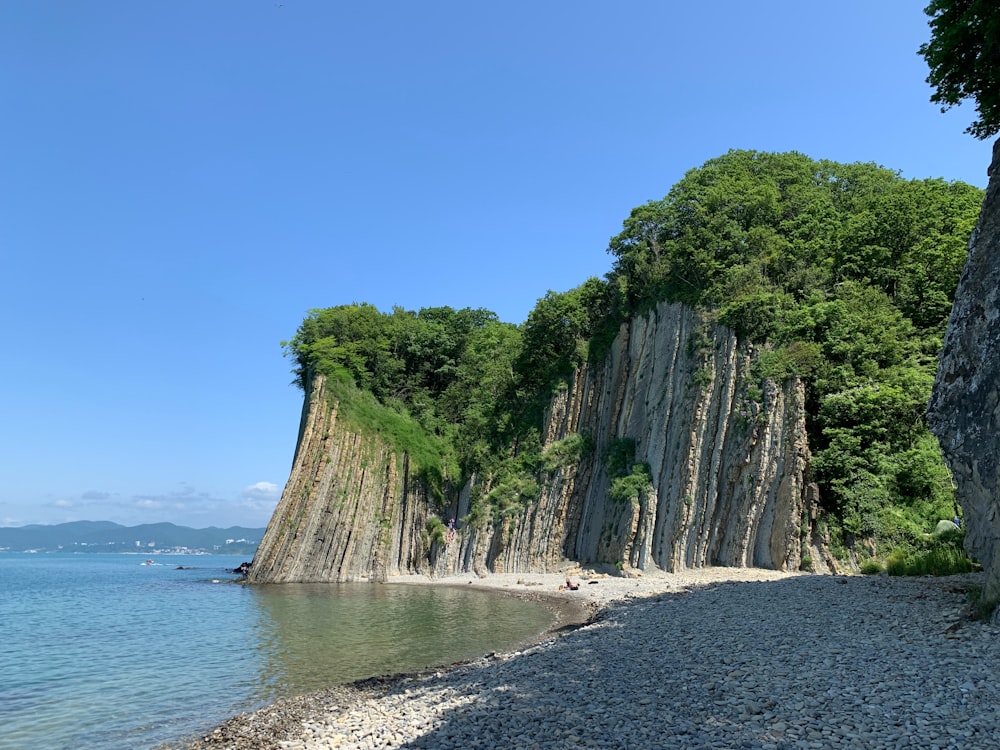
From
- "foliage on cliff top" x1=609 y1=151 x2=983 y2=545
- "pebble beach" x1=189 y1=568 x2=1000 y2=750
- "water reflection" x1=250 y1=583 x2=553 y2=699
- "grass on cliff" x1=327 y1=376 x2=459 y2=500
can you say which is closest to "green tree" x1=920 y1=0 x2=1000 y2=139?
"pebble beach" x1=189 y1=568 x2=1000 y2=750

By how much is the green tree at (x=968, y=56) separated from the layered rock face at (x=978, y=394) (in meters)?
1.81

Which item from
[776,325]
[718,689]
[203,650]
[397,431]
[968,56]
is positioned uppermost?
[968,56]

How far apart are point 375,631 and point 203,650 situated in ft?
16.6

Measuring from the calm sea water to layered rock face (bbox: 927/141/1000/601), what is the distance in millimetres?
11202

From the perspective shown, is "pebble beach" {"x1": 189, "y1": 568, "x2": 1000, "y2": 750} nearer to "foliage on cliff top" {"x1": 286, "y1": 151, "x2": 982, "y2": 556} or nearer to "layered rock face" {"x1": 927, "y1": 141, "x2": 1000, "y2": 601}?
"layered rock face" {"x1": 927, "y1": 141, "x2": 1000, "y2": 601}

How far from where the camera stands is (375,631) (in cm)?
1986

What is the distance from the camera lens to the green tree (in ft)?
39.8

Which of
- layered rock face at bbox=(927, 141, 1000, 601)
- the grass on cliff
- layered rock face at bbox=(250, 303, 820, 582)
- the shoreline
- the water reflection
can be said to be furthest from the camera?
the grass on cliff

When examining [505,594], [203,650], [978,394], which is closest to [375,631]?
[203,650]

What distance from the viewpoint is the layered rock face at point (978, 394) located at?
398 inches

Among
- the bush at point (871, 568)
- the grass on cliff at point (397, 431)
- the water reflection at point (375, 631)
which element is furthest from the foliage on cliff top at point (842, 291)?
the grass on cliff at point (397, 431)

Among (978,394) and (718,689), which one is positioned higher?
(978,394)

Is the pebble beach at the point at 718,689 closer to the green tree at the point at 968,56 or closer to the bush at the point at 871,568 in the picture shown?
the bush at the point at 871,568

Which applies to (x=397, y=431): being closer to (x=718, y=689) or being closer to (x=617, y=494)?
(x=617, y=494)
